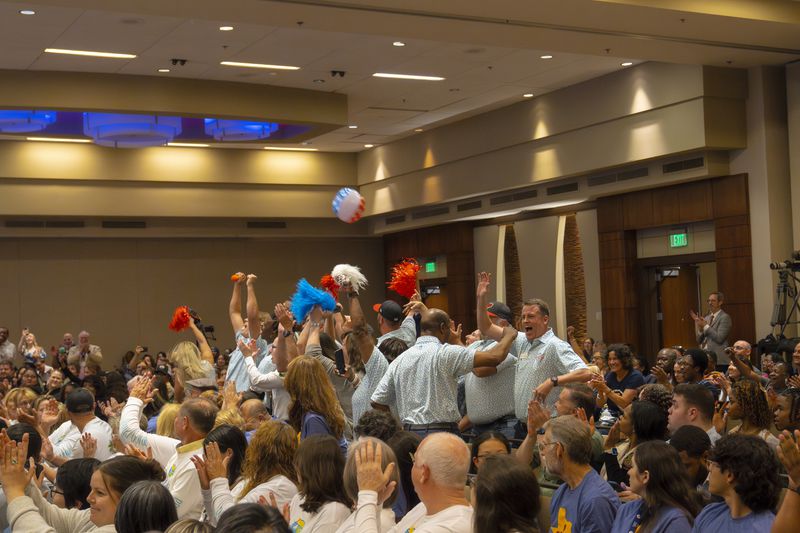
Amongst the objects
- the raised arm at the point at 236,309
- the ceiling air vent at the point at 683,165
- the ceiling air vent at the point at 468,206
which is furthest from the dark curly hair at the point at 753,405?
the ceiling air vent at the point at 468,206

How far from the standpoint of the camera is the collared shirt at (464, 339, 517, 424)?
19.9 ft

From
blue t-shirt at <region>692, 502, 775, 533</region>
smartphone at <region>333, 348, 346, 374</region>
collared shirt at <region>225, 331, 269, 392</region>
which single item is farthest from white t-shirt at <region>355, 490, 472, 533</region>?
collared shirt at <region>225, 331, 269, 392</region>

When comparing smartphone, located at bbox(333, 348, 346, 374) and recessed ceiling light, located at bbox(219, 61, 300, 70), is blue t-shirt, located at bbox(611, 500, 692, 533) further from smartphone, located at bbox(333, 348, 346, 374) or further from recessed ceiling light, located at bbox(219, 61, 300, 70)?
recessed ceiling light, located at bbox(219, 61, 300, 70)

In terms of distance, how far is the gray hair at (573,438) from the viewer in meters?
3.69

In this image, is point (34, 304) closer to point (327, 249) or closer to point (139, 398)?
point (327, 249)

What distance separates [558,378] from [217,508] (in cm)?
243

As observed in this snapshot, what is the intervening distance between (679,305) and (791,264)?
2859mm

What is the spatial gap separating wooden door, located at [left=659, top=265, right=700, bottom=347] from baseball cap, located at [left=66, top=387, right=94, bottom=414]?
9295 millimetres

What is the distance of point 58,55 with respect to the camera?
1088cm

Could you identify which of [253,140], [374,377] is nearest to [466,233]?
[253,140]

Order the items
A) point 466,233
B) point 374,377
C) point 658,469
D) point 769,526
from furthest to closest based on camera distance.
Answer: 1. point 466,233
2. point 374,377
3. point 658,469
4. point 769,526

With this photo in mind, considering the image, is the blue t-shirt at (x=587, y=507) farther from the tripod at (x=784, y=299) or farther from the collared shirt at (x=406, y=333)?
the tripod at (x=784, y=299)

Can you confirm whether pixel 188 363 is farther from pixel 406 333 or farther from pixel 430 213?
pixel 430 213

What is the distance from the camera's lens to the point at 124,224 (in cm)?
1728
